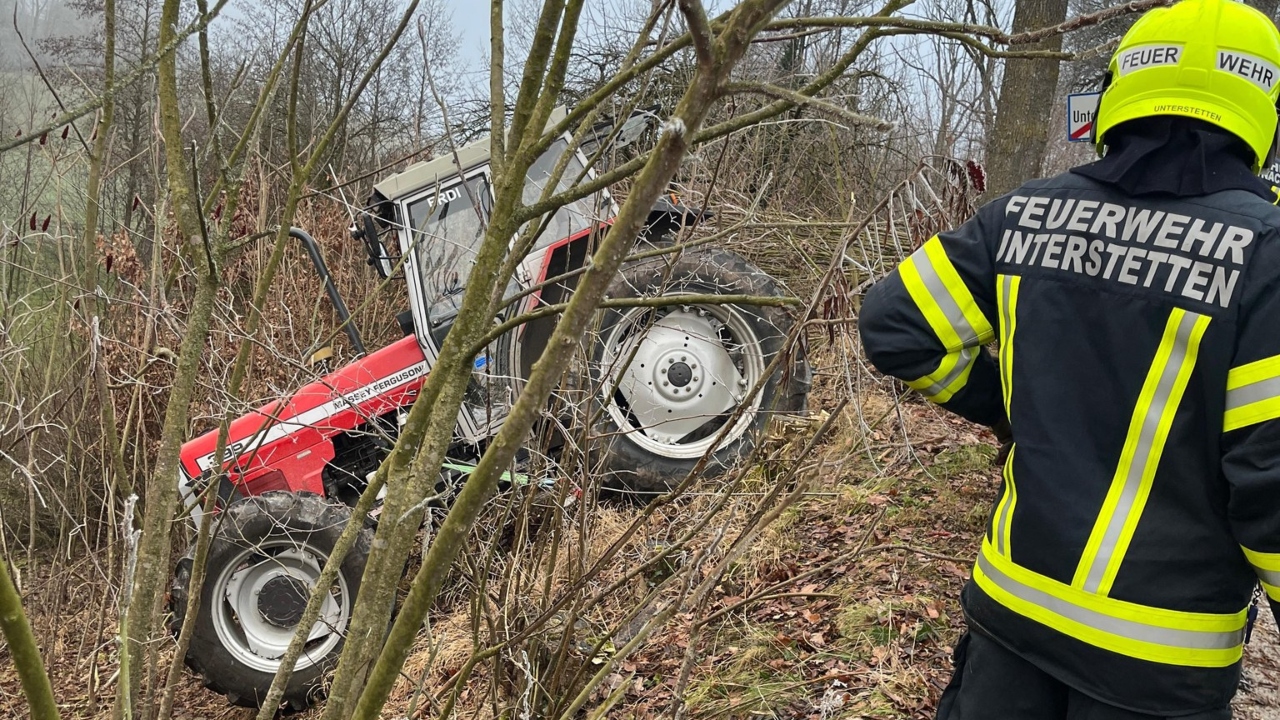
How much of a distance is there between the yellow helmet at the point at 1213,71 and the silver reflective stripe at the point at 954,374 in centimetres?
55

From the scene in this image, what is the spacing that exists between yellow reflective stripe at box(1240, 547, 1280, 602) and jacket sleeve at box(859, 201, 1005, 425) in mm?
629

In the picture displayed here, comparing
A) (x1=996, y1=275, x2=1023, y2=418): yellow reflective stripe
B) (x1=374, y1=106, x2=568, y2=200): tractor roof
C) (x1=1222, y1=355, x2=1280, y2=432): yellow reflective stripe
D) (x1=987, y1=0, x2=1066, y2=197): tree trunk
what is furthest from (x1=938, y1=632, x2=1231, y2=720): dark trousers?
(x1=987, y1=0, x2=1066, y2=197): tree trunk

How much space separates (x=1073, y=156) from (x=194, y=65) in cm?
1400

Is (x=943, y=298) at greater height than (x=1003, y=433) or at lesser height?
greater

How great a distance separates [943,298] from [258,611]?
381 centimetres

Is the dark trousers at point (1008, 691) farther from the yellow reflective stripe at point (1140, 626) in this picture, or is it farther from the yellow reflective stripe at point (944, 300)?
the yellow reflective stripe at point (944, 300)

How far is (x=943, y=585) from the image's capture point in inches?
153

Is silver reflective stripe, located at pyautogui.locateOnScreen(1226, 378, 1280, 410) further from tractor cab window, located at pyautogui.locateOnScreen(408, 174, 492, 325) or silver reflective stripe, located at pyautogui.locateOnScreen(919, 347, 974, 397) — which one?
tractor cab window, located at pyautogui.locateOnScreen(408, 174, 492, 325)

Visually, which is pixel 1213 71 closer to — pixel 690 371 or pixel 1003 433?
pixel 1003 433

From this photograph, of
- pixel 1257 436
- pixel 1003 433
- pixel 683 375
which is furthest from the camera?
→ pixel 683 375

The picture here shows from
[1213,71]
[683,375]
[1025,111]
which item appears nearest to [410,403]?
[683,375]

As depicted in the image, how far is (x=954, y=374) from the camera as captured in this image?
2.02 meters

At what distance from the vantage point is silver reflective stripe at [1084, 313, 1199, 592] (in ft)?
5.30

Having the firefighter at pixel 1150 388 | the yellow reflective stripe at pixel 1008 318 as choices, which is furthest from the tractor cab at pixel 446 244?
the firefighter at pixel 1150 388
